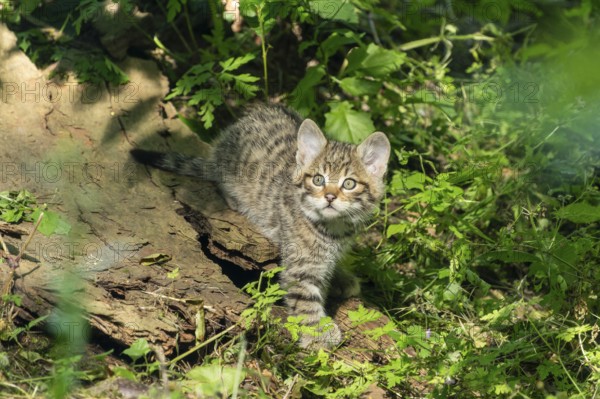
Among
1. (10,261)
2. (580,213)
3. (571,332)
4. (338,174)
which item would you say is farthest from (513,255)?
(10,261)

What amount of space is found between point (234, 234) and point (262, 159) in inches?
36.9

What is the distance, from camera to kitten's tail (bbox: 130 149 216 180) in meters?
5.55

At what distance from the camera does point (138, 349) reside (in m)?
3.74

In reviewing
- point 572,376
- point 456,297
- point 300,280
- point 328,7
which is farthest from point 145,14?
point 572,376

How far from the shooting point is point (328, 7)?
583 centimetres

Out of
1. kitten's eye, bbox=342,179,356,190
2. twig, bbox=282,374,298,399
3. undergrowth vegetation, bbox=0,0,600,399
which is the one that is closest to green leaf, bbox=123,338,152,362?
undergrowth vegetation, bbox=0,0,600,399

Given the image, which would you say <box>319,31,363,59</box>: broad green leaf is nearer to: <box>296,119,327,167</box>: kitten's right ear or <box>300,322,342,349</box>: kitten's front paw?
<box>296,119,327,167</box>: kitten's right ear

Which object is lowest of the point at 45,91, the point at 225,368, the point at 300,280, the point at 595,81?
the point at 300,280

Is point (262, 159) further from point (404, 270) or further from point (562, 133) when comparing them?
point (562, 133)

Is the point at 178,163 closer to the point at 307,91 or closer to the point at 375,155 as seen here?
the point at 307,91

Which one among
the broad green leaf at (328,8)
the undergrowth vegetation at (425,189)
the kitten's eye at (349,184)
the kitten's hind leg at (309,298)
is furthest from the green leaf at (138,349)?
the broad green leaf at (328,8)

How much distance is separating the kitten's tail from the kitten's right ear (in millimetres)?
895

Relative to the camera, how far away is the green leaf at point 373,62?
605 cm

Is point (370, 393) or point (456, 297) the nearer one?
point (370, 393)
